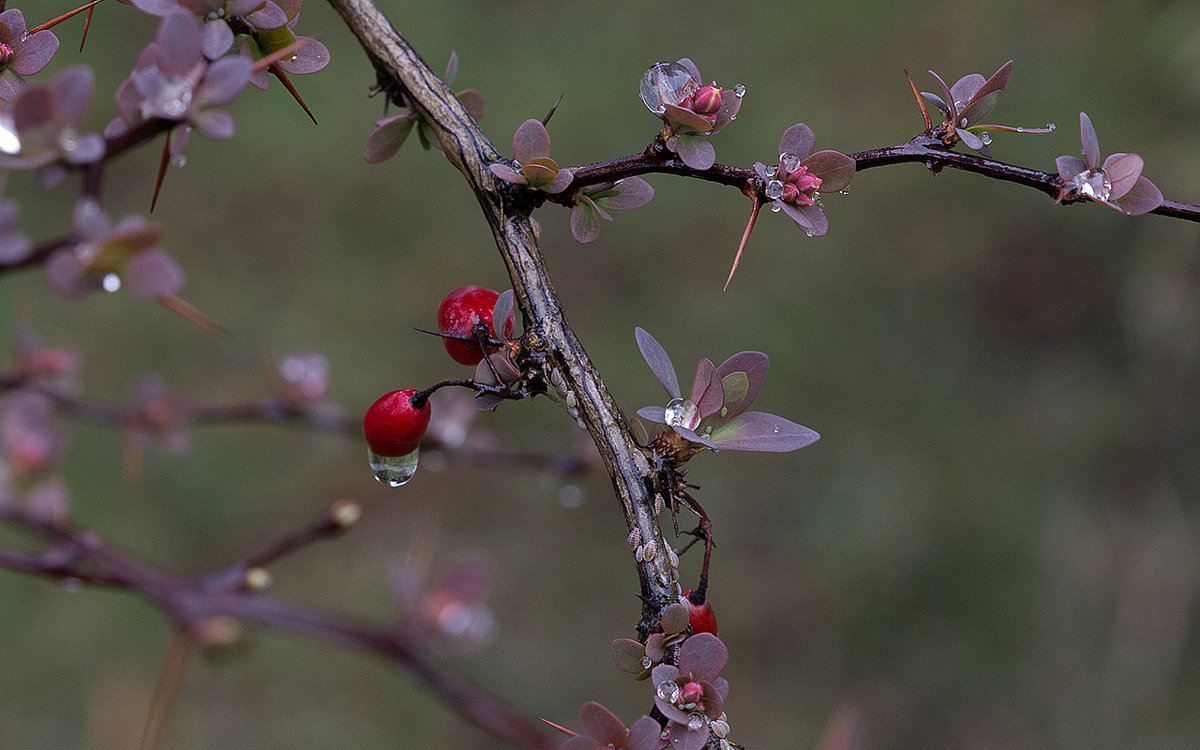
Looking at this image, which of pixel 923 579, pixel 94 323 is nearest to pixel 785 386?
pixel 923 579

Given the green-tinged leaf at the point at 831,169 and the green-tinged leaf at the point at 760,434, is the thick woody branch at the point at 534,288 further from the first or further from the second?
the green-tinged leaf at the point at 831,169

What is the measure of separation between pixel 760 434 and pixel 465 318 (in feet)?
1.03

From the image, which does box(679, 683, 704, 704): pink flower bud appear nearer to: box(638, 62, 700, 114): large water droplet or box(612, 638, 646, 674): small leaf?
box(612, 638, 646, 674): small leaf

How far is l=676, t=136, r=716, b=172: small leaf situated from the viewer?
0.80 metres

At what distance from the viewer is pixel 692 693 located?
29.0 inches

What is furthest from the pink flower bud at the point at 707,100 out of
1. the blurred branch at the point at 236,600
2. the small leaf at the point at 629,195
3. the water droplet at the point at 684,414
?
the blurred branch at the point at 236,600

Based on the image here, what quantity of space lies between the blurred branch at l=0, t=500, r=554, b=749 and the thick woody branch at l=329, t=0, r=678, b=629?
1.48ft

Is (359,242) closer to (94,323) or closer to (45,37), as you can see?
(94,323)

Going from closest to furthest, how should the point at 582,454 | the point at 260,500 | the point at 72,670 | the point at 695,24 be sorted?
the point at 582,454, the point at 72,670, the point at 260,500, the point at 695,24

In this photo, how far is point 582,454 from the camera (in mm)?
1566

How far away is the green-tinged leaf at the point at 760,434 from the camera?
0.74 metres

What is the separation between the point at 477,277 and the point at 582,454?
6.88 feet

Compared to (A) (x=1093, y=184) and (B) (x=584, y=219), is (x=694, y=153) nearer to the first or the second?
(B) (x=584, y=219)

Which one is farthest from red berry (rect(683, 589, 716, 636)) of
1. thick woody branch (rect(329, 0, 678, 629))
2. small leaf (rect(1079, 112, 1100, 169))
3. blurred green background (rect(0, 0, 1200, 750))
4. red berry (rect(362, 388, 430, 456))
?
blurred green background (rect(0, 0, 1200, 750))
